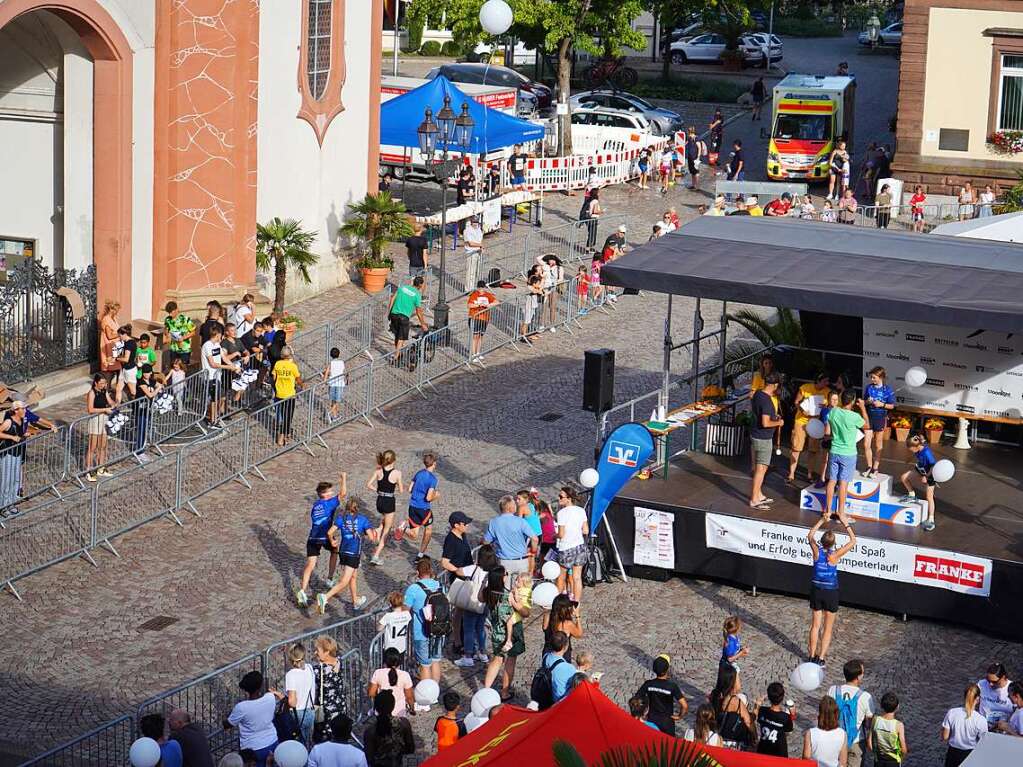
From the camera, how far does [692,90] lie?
178 ft

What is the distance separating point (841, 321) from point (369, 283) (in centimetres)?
1125

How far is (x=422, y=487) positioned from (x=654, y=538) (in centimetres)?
260

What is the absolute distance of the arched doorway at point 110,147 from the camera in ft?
78.0

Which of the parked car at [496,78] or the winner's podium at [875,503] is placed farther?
the parked car at [496,78]

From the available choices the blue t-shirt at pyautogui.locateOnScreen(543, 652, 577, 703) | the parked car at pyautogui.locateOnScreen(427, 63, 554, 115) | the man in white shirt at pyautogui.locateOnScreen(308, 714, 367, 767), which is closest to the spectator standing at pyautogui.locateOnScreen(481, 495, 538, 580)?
the blue t-shirt at pyautogui.locateOnScreen(543, 652, 577, 703)

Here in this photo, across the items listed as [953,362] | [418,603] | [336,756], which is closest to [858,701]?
[418,603]

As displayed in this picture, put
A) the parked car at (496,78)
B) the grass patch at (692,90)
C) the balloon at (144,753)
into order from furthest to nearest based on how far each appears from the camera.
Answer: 1. the grass patch at (692,90)
2. the parked car at (496,78)
3. the balloon at (144,753)

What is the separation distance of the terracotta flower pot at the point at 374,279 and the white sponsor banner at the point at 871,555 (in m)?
13.6

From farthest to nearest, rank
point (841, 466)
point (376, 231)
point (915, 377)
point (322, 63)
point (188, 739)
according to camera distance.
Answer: point (376, 231) < point (322, 63) < point (915, 377) < point (841, 466) < point (188, 739)

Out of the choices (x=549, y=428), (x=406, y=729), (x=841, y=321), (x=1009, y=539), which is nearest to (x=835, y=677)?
(x=1009, y=539)

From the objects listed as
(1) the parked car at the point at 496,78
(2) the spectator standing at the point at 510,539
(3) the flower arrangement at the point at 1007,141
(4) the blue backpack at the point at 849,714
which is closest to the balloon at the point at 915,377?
(2) the spectator standing at the point at 510,539

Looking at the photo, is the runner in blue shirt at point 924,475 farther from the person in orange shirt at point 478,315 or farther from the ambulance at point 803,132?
the ambulance at point 803,132

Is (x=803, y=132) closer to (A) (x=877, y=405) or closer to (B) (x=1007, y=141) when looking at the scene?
(B) (x=1007, y=141)

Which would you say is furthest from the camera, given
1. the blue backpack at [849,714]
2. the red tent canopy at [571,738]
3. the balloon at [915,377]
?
the balloon at [915,377]
